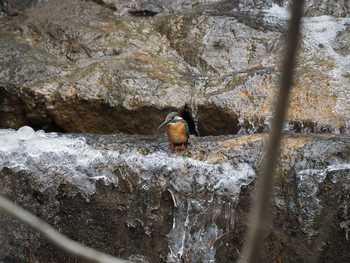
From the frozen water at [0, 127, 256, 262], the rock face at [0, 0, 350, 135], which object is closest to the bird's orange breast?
the frozen water at [0, 127, 256, 262]

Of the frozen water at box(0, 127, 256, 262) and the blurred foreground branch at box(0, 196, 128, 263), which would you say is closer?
the blurred foreground branch at box(0, 196, 128, 263)

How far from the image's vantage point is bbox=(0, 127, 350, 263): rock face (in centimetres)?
365

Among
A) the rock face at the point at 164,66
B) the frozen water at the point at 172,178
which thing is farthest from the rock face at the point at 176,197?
the rock face at the point at 164,66

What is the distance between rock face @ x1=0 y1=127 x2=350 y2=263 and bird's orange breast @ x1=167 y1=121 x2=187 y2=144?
0.09 m

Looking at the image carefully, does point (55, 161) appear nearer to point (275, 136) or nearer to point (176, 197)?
point (176, 197)

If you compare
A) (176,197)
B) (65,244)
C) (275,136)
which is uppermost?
(275,136)

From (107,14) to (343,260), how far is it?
4.32 meters

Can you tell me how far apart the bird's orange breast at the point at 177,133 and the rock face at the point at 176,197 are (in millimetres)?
94

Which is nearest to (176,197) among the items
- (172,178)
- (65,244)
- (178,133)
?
(172,178)

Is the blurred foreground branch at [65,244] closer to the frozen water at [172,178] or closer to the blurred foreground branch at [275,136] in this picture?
the blurred foreground branch at [275,136]

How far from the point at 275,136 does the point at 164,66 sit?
522cm

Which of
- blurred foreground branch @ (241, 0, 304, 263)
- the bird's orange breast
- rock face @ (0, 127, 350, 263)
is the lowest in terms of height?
rock face @ (0, 127, 350, 263)

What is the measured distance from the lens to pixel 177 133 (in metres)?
3.98

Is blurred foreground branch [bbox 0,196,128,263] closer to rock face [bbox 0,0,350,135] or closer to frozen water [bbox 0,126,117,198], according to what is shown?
frozen water [bbox 0,126,117,198]
